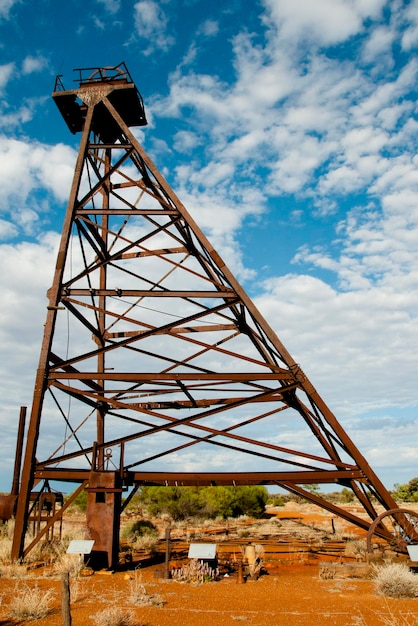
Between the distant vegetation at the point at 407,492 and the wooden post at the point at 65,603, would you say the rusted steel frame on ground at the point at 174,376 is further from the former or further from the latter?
the distant vegetation at the point at 407,492

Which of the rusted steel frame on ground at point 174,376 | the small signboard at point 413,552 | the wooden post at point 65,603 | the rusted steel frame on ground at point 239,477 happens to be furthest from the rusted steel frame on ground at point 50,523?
the small signboard at point 413,552

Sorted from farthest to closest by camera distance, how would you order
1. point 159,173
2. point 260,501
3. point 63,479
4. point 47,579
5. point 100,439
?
point 260,501 → point 100,439 → point 159,173 → point 63,479 → point 47,579

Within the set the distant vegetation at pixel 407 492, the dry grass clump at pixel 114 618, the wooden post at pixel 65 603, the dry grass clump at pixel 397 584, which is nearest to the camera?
the wooden post at pixel 65 603

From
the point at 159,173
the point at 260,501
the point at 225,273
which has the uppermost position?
the point at 159,173

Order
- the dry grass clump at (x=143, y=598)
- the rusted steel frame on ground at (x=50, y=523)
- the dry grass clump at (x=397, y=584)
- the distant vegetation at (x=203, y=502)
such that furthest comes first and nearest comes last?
the distant vegetation at (x=203, y=502)
the rusted steel frame on ground at (x=50, y=523)
the dry grass clump at (x=397, y=584)
the dry grass clump at (x=143, y=598)

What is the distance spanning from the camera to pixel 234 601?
7.97 m

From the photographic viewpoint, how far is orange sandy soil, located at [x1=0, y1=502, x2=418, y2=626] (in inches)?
265

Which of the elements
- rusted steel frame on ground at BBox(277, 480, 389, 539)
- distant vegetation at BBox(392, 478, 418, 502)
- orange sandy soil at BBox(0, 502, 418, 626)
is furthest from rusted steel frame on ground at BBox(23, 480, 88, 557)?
distant vegetation at BBox(392, 478, 418, 502)

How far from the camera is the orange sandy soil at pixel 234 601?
674cm

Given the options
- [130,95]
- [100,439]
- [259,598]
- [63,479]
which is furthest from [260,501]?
[130,95]

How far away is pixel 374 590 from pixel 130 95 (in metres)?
13.1

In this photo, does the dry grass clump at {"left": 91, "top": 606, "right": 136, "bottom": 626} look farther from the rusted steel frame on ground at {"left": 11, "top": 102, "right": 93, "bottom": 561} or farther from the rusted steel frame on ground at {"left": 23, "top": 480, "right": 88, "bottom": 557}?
the rusted steel frame on ground at {"left": 11, "top": 102, "right": 93, "bottom": 561}

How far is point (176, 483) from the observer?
11.4m

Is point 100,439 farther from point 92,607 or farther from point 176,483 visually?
point 92,607
